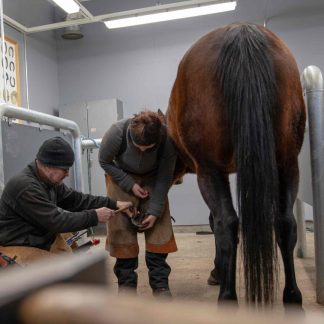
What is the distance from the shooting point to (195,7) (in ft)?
14.2

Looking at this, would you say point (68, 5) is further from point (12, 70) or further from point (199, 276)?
point (199, 276)

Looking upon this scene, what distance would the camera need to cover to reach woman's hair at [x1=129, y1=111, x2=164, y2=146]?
177 centimetres

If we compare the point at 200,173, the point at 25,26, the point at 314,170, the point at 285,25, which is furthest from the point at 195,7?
the point at 200,173

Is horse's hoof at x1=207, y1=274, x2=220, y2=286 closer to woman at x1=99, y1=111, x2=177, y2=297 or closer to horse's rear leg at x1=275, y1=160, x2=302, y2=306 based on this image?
woman at x1=99, y1=111, x2=177, y2=297

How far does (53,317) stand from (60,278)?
4cm

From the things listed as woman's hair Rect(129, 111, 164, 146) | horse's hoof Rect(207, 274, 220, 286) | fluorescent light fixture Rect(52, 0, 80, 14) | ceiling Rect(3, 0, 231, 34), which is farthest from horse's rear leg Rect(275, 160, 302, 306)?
ceiling Rect(3, 0, 231, 34)

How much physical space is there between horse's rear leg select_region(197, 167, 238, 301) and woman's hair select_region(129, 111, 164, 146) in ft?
1.47

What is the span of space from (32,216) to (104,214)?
0.32 m

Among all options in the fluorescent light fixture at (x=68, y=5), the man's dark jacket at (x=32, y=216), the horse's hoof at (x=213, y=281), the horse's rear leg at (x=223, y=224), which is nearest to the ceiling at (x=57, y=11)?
the fluorescent light fixture at (x=68, y=5)

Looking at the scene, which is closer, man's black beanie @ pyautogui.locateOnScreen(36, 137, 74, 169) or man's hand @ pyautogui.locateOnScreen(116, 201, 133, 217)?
man's black beanie @ pyautogui.locateOnScreen(36, 137, 74, 169)

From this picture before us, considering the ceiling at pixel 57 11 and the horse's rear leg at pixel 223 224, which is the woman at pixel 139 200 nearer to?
the horse's rear leg at pixel 223 224

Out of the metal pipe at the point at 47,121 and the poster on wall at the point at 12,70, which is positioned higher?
the poster on wall at the point at 12,70

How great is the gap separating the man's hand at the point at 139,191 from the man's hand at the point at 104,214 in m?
0.20

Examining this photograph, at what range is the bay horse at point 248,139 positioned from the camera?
4.02 feet
